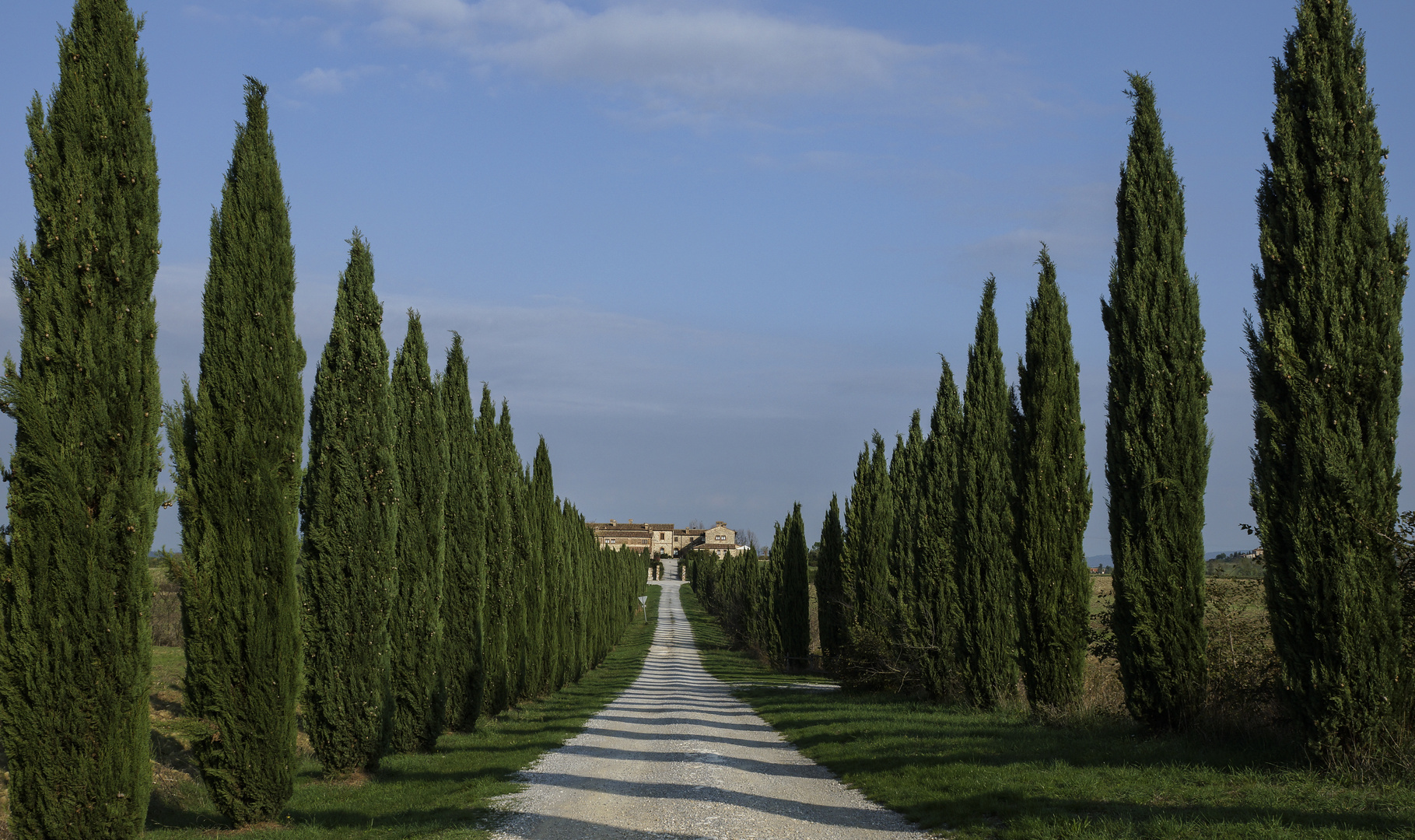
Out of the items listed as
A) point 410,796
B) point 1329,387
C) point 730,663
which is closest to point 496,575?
point 410,796

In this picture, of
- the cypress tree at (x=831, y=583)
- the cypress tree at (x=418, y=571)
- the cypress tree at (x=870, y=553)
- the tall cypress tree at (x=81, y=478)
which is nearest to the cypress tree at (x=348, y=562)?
the cypress tree at (x=418, y=571)

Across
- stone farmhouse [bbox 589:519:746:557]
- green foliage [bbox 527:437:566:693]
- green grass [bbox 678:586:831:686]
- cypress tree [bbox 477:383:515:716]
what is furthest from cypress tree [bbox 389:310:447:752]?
stone farmhouse [bbox 589:519:746:557]

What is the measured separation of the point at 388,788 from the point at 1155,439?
31.9 feet

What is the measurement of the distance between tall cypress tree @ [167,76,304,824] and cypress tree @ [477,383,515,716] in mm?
8301

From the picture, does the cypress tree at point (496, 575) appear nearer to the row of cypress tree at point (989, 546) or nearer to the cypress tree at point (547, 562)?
the cypress tree at point (547, 562)

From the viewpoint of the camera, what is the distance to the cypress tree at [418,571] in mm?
12867

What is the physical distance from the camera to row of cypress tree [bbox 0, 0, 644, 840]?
6488mm

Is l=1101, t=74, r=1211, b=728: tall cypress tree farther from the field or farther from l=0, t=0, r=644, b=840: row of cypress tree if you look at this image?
l=0, t=0, r=644, b=840: row of cypress tree

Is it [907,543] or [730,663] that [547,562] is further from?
[730,663]

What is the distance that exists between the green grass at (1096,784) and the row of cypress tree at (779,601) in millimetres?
17926

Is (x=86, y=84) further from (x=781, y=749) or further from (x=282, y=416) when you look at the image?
(x=781, y=749)

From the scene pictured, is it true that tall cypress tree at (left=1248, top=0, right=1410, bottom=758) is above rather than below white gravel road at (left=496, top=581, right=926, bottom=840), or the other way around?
above

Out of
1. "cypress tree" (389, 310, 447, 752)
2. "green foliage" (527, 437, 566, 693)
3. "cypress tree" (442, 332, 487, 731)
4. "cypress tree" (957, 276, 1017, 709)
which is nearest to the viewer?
"cypress tree" (389, 310, 447, 752)

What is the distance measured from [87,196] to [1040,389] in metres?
12.1
